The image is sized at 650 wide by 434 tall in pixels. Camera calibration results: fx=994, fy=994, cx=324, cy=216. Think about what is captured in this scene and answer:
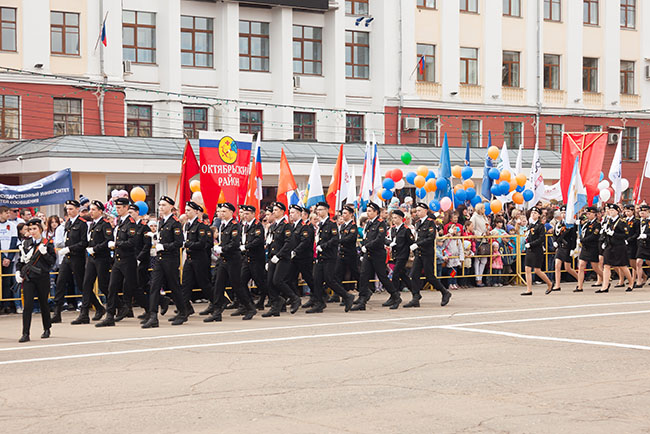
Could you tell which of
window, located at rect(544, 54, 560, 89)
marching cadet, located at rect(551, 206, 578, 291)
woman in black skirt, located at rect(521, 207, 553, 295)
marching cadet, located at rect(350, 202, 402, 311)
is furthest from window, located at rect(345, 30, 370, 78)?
marching cadet, located at rect(350, 202, 402, 311)

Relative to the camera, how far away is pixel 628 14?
4934cm

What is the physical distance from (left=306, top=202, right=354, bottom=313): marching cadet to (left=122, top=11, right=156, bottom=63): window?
921 inches

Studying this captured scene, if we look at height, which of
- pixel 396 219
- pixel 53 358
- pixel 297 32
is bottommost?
pixel 53 358

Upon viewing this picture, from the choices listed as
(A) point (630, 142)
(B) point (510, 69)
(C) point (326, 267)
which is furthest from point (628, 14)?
(C) point (326, 267)

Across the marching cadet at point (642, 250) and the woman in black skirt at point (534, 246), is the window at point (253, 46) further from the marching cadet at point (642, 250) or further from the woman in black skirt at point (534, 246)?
the woman in black skirt at point (534, 246)

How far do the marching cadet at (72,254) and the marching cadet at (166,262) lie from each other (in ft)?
3.79

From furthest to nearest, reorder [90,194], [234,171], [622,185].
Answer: [90,194], [622,185], [234,171]

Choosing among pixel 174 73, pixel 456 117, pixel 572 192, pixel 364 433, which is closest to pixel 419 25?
pixel 456 117

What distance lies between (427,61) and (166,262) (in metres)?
31.2

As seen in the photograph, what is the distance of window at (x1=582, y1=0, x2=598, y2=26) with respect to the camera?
4794 centimetres

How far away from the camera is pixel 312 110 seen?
41.4m

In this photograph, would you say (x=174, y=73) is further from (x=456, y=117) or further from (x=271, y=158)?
(x=456, y=117)

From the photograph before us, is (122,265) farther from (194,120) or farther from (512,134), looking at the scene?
(512,134)

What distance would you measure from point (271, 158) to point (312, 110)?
7.99m
